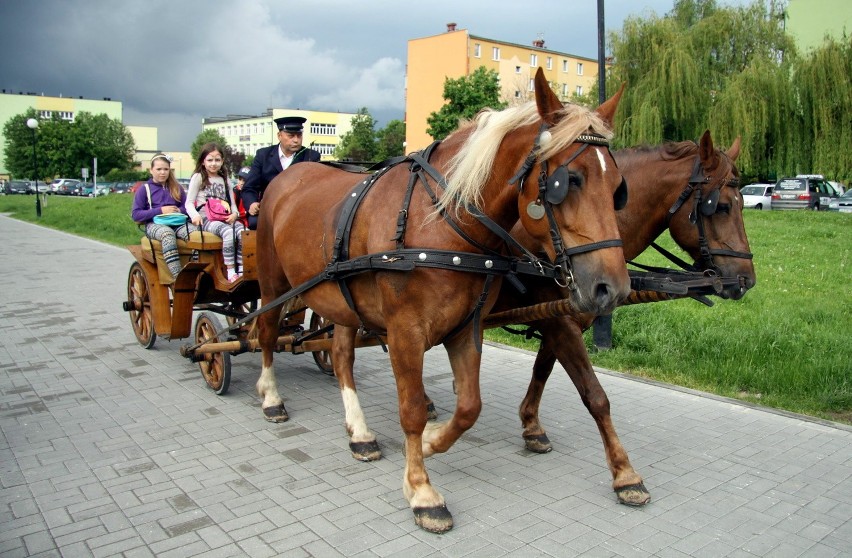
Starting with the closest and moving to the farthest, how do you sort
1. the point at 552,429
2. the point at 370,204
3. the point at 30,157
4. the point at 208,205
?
the point at 370,204, the point at 552,429, the point at 208,205, the point at 30,157

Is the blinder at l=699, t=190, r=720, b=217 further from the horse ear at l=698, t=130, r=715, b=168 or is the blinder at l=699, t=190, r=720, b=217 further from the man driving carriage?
the man driving carriage

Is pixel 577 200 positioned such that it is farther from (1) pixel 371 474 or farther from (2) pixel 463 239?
(1) pixel 371 474

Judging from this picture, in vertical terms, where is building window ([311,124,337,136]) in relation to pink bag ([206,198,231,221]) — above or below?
above

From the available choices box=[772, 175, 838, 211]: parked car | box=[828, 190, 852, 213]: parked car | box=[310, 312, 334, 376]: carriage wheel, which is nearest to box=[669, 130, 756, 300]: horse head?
box=[310, 312, 334, 376]: carriage wheel

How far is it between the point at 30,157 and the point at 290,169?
7938cm

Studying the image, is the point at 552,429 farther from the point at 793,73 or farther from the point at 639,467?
the point at 793,73

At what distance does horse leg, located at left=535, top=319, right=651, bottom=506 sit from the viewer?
160 inches

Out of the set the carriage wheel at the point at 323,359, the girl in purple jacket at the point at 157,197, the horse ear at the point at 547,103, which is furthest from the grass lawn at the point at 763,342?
the girl in purple jacket at the point at 157,197

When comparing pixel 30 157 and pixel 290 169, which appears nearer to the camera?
pixel 290 169

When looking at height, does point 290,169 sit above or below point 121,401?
above

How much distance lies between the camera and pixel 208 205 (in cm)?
677

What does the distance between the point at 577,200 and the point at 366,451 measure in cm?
251

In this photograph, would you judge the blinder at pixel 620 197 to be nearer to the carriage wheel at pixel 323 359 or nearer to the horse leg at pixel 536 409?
the horse leg at pixel 536 409

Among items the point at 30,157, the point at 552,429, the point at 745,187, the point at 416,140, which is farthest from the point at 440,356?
the point at 30,157
